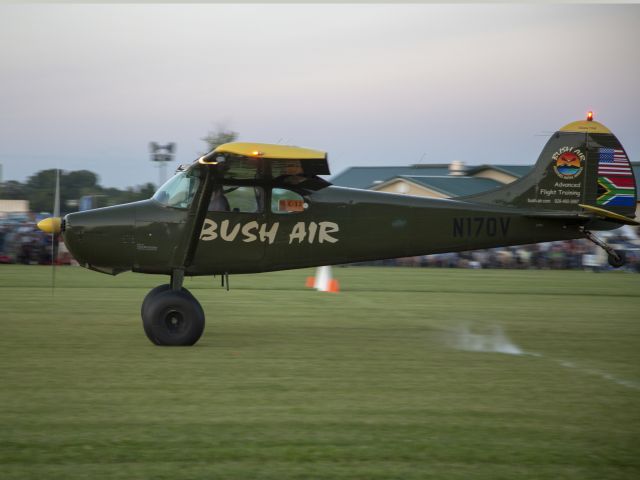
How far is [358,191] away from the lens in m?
11.7

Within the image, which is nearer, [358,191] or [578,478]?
[578,478]

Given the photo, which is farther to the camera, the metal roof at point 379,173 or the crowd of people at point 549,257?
the metal roof at point 379,173

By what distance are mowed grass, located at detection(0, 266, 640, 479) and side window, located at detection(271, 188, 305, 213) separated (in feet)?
6.01

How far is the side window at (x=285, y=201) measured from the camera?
11093mm

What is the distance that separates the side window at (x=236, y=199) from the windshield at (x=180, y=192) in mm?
297

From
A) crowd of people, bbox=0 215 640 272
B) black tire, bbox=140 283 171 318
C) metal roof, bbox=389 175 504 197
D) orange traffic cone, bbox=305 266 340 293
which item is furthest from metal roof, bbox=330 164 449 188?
black tire, bbox=140 283 171 318

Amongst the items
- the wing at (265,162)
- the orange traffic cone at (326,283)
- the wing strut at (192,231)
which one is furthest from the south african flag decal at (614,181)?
the orange traffic cone at (326,283)

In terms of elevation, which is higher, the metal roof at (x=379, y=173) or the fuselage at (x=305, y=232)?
the metal roof at (x=379, y=173)

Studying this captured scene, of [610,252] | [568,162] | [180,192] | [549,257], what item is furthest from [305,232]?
[549,257]

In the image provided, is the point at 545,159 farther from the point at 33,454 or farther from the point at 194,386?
the point at 33,454

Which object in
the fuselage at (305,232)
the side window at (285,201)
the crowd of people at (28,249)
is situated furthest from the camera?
the crowd of people at (28,249)

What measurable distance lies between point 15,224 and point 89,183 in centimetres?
361

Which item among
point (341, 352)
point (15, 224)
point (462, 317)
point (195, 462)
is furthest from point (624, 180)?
point (15, 224)

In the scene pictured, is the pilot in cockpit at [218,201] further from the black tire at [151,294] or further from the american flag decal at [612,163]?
the american flag decal at [612,163]
